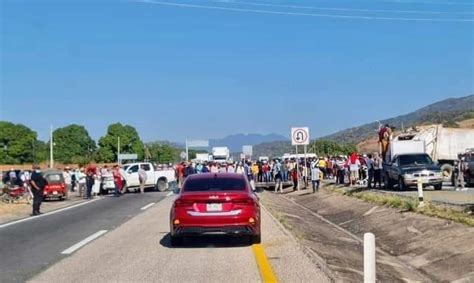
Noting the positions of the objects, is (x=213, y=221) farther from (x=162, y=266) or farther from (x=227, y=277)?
(x=227, y=277)

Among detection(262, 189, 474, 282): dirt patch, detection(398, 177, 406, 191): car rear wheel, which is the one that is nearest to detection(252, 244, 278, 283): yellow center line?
detection(262, 189, 474, 282): dirt patch

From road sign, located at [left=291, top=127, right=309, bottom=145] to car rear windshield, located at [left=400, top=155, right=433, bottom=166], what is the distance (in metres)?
5.42

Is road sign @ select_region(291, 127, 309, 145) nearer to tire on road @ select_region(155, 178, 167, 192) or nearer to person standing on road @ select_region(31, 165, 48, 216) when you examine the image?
tire on road @ select_region(155, 178, 167, 192)

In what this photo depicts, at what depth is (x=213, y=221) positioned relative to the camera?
14234 mm

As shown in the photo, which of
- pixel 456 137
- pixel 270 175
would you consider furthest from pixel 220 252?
pixel 270 175

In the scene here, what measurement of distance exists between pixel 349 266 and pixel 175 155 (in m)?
139

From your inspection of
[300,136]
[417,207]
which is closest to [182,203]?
[417,207]

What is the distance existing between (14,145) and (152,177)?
73121mm

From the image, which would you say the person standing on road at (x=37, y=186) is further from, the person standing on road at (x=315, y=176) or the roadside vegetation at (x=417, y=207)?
the person standing on road at (x=315, y=176)

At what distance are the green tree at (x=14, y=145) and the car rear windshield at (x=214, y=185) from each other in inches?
4020

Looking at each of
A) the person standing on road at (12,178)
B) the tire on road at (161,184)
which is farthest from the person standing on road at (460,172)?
the person standing on road at (12,178)

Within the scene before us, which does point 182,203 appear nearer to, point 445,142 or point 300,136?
point 300,136

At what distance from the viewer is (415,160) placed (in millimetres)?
32188

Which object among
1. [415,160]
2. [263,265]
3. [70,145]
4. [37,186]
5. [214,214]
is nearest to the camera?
[263,265]
